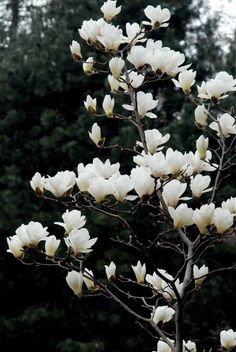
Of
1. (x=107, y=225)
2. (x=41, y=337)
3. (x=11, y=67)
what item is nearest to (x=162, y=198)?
(x=107, y=225)

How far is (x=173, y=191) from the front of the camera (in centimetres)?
109

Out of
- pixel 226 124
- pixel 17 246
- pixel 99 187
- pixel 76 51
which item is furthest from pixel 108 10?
pixel 17 246

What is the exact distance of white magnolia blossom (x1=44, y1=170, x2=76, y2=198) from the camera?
3.65 ft

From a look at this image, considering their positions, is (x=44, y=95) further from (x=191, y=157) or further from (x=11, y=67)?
(x=191, y=157)

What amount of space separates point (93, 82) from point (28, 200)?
3.99 ft

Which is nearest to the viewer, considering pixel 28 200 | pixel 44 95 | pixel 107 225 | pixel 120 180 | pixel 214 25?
pixel 120 180

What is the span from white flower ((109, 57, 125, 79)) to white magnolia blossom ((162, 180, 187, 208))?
32 cm

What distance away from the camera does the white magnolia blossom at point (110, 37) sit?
4.16ft

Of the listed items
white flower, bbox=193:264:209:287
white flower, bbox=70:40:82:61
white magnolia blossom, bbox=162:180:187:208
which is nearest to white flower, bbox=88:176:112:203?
white magnolia blossom, bbox=162:180:187:208

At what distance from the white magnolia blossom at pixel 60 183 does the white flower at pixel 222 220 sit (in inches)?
11.1

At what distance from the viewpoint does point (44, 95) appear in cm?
480

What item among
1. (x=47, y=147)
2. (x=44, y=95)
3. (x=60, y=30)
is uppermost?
(x=60, y=30)

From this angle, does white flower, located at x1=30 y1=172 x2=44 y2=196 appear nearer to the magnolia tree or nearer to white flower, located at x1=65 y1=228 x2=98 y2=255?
the magnolia tree

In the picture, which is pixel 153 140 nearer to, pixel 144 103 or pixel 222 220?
pixel 144 103
